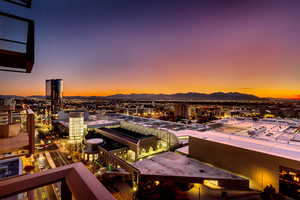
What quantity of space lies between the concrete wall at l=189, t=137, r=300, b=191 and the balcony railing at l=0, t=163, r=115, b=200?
11.9m

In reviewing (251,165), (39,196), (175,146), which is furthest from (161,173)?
(39,196)

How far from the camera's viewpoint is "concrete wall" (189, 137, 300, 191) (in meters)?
9.35

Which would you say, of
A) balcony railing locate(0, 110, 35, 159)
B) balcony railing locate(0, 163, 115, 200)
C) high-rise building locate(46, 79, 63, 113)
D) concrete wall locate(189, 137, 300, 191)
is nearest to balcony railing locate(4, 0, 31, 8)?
balcony railing locate(0, 110, 35, 159)

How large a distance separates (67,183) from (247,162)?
1232 cm

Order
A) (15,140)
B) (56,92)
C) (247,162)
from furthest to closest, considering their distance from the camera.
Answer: (56,92)
(247,162)
(15,140)

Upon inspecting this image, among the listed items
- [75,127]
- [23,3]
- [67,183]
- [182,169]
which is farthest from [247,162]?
[75,127]

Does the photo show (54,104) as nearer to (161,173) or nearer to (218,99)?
(161,173)

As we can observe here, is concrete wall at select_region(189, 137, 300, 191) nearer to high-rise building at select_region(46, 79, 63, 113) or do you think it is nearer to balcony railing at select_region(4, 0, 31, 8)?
balcony railing at select_region(4, 0, 31, 8)

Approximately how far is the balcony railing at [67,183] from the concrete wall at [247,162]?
1185 centimetres

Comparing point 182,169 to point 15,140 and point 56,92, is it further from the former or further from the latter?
point 56,92

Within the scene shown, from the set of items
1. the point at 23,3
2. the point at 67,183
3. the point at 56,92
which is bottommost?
the point at 67,183

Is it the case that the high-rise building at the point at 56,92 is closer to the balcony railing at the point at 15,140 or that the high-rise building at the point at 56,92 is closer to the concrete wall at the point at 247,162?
the concrete wall at the point at 247,162

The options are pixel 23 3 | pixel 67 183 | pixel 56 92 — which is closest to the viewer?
pixel 67 183

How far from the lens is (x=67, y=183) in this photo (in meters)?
1.11
